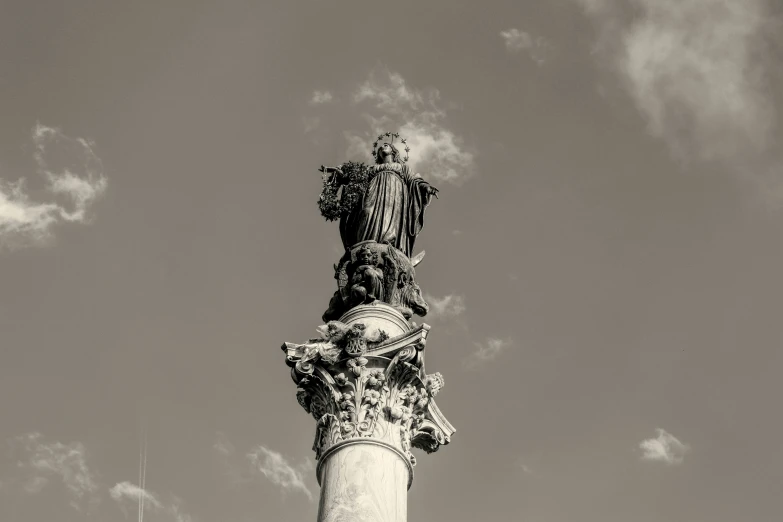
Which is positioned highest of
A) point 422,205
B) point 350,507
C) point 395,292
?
point 422,205

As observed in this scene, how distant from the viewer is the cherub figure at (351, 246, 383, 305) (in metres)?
19.5

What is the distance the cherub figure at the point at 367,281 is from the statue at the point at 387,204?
3.09 ft

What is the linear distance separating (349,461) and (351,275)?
5106 millimetres

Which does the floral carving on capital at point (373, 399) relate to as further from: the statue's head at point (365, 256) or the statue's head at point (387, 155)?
the statue's head at point (387, 155)

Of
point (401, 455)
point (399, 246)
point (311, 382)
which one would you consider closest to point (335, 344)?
point (311, 382)

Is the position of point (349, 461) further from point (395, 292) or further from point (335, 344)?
point (395, 292)

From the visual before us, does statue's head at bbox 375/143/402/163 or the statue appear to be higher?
statue's head at bbox 375/143/402/163

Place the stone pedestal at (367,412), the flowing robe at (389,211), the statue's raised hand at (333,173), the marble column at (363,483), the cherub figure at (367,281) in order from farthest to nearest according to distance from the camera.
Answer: the statue's raised hand at (333,173) → the flowing robe at (389,211) → the cherub figure at (367,281) → the stone pedestal at (367,412) → the marble column at (363,483)

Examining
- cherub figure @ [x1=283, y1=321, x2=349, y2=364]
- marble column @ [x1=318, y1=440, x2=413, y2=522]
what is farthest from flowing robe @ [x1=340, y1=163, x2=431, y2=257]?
marble column @ [x1=318, y1=440, x2=413, y2=522]

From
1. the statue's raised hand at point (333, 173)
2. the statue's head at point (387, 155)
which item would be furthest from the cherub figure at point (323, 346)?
the statue's head at point (387, 155)

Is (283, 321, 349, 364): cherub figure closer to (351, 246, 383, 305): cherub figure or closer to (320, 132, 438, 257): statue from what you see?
(351, 246, 383, 305): cherub figure

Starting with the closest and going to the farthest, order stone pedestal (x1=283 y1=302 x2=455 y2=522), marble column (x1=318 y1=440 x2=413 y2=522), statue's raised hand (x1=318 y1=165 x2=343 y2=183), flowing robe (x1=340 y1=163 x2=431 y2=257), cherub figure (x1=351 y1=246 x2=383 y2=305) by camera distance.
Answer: marble column (x1=318 y1=440 x2=413 y2=522)
stone pedestal (x1=283 y1=302 x2=455 y2=522)
cherub figure (x1=351 y1=246 x2=383 y2=305)
flowing robe (x1=340 y1=163 x2=431 y2=257)
statue's raised hand (x1=318 y1=165 x2=343 y2=183)

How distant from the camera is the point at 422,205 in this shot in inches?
891

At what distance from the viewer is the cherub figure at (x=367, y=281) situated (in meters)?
19.5
